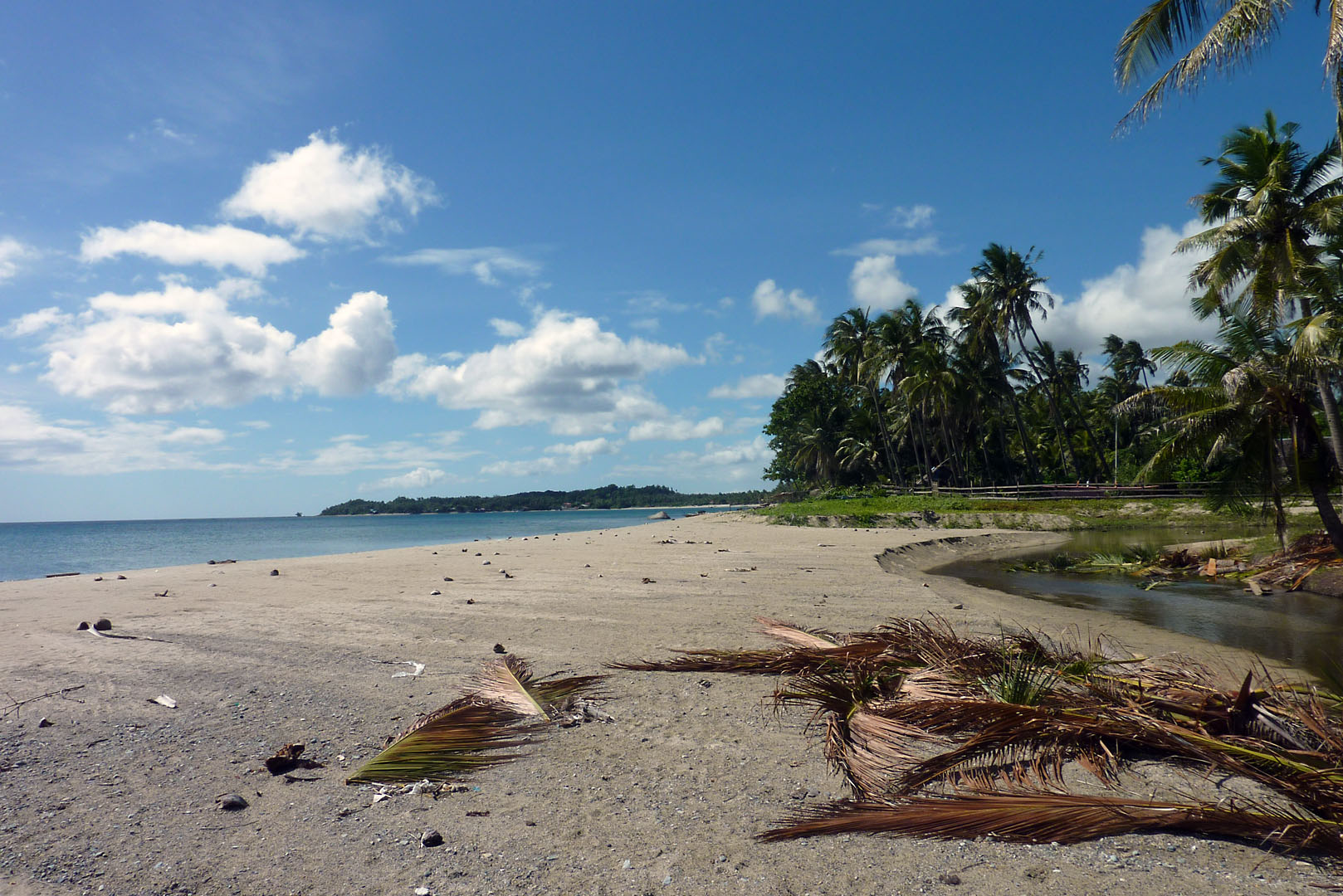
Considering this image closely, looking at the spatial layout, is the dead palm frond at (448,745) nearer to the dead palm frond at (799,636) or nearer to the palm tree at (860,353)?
the dead palm frond at (799,636)

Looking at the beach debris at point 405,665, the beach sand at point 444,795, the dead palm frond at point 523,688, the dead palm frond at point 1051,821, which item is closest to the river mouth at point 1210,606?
the beach sand at point 444,795

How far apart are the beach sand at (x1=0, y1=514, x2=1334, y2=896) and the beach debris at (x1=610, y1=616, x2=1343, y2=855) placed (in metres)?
0.09

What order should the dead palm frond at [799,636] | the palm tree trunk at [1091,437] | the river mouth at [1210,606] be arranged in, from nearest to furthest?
the dead palm frond at [799,636] → the river mouth at [1210,606] → the palm tree trunk at [1091,437]

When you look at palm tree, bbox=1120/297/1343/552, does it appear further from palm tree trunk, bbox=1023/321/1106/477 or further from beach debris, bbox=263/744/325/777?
palm tree trunk, bbox=1023/321/1106/477

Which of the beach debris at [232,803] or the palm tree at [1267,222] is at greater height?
the palm tree at [1267,222]

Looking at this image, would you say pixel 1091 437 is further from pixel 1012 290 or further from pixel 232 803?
pixel 232 803

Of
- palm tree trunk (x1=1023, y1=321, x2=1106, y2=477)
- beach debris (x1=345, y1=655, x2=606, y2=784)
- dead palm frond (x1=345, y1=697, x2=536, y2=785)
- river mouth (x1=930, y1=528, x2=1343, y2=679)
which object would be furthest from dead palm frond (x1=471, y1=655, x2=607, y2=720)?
palm tree trunk (x1=1023, y1=321, x2=1106, y2=477)

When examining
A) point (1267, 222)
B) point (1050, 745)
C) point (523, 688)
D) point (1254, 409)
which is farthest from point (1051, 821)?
point (1267, 222)

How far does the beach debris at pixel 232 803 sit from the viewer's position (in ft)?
10.1

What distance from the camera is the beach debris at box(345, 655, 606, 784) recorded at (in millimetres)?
3381

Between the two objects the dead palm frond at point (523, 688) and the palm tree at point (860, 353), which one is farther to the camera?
the palm tree at point (860, 353)

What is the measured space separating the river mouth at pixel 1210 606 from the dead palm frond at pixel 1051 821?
491cm

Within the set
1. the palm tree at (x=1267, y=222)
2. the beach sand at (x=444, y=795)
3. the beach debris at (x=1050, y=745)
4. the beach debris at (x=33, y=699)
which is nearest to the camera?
the beach sand at (x=444, y=795)

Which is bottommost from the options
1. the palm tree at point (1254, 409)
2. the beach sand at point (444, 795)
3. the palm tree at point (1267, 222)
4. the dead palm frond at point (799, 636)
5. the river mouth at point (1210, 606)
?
the river mouth at point (1210, 606)
